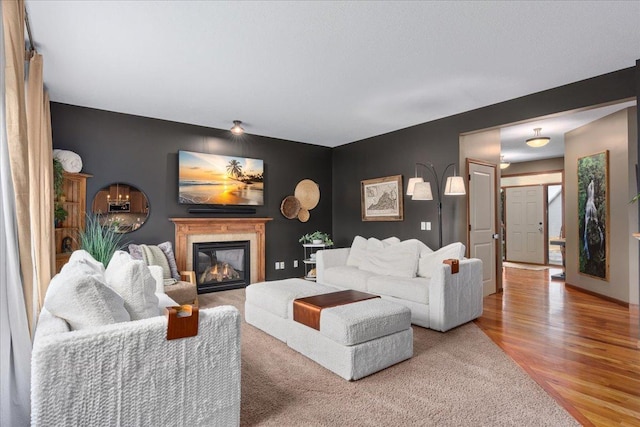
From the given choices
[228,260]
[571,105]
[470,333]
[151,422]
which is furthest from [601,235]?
[151,422]

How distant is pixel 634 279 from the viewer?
4.56 meters

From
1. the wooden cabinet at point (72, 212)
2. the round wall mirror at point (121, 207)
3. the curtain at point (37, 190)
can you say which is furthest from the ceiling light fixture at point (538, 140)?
the wooden cabinet at point (72, 212)

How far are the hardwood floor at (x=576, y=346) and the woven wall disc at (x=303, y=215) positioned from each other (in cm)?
335

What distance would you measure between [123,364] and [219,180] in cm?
423

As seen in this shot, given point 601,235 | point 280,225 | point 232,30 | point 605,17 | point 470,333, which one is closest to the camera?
point 605,17

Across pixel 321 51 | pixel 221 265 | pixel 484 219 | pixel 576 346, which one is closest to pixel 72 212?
pixel 221 265

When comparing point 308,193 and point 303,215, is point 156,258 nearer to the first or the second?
point 303,215

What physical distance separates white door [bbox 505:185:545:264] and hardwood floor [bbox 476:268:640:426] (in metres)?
3.41

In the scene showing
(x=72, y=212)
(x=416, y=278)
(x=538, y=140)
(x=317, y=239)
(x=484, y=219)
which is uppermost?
(x=538, y=140)

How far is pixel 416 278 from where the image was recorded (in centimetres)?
410

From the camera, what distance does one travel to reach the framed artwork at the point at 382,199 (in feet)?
19.0

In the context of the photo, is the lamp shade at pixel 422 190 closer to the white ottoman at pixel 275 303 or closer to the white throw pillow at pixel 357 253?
the white throw pillow at pixel 357 253

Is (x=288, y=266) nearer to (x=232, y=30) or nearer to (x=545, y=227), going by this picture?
(x=232, y=30)

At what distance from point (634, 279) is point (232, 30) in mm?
5635
